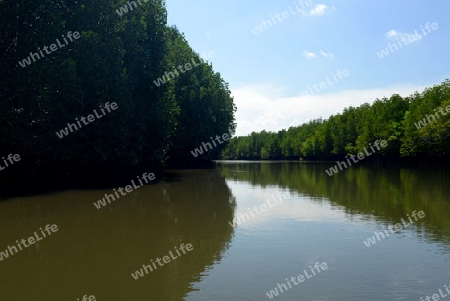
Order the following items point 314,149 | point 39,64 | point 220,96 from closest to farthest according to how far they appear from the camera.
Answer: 1. point 39,64
2. point 220,96
3. point 314,149

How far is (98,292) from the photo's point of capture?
7.46 meters

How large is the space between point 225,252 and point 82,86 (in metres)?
24.7

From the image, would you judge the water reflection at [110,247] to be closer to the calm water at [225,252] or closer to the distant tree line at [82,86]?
the calm water at [225,252]

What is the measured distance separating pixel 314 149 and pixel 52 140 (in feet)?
376

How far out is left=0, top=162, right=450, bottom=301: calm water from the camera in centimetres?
757

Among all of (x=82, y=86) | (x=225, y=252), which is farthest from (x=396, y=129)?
(x=225, y=252)

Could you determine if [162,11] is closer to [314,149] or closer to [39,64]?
[39,64]

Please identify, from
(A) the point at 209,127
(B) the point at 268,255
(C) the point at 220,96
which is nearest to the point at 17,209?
(B) the point at 268,255

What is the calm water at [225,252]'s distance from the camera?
24.8ft

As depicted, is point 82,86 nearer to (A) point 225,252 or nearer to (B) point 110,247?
(B) point 110,247

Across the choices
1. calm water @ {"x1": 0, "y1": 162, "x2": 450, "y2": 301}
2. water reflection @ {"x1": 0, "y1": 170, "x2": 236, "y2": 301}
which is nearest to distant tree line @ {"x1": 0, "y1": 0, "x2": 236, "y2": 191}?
water reflection @ {"x1": 0, "y1": 170, "x2": 236, "y2": 301}

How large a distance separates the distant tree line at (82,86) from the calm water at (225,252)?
9.56 metres

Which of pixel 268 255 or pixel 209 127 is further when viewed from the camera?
pixel 209 127

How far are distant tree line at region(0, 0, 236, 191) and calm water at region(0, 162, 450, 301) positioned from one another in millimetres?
9556
